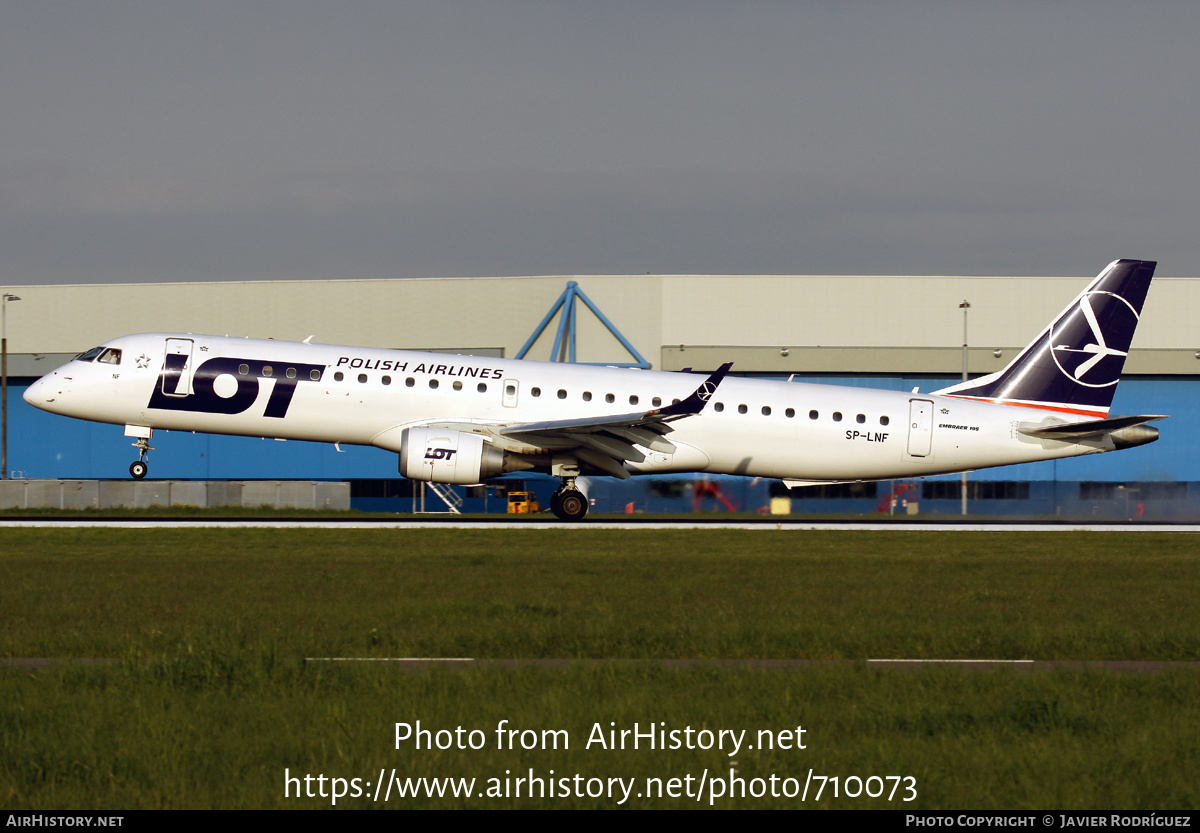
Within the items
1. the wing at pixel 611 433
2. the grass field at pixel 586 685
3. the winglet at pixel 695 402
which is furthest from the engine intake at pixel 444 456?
the grass field at pixel 586 685

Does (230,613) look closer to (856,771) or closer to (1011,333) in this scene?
(856,771)

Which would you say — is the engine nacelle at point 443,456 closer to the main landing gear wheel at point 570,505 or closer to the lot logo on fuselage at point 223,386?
the lot logo on fuselage at point 223,386

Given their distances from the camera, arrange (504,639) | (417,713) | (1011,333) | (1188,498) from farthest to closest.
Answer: (1011,333)
(1188,498)
(504,639)
(417,713)

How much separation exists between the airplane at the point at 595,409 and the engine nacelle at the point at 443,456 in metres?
0.04

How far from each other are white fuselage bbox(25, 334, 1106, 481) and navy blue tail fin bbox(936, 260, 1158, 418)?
61cm

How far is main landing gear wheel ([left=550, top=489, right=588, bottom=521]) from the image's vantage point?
3082cm

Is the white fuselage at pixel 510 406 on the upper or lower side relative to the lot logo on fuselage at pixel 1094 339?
lower

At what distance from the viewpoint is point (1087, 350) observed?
32.3 m

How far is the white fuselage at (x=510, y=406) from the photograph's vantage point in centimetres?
2861

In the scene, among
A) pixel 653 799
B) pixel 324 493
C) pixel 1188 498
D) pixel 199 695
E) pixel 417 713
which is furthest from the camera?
pixel 1188 498

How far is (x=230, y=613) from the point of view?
1365 cm

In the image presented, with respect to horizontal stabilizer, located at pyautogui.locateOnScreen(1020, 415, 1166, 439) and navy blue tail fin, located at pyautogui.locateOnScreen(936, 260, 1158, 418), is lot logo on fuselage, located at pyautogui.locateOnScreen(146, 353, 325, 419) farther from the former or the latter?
navy blue tail fin, located at pyautogui.locateOnScreen(936, 260, 1158, 418)
